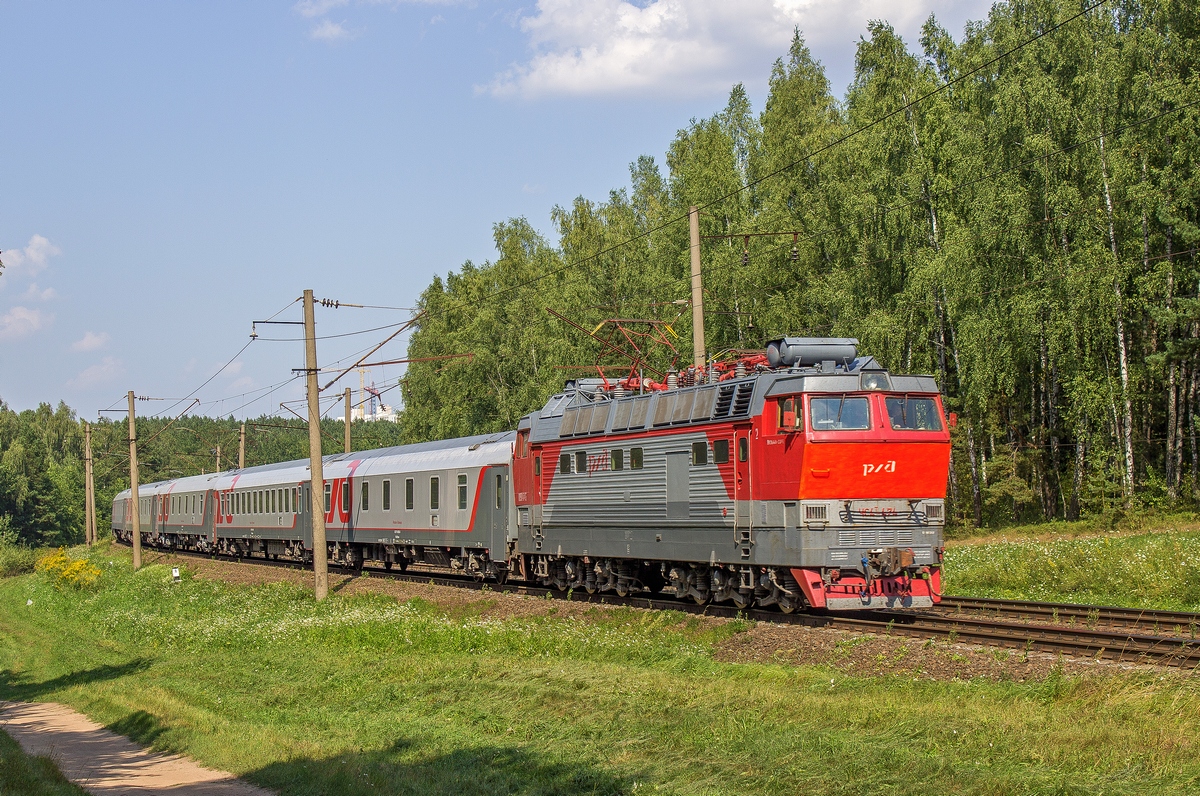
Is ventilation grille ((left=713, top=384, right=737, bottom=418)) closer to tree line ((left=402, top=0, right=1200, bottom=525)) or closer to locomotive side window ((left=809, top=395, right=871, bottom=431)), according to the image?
locomotive side window ((left=809, top=395, right=871, bottom=431))

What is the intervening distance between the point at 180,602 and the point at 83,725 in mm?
14843

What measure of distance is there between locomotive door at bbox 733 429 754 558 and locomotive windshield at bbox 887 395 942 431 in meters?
2.48

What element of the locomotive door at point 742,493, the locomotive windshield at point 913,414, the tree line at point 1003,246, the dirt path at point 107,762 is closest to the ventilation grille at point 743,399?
the locomotive door at point 742,493

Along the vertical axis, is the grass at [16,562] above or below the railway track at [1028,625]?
below

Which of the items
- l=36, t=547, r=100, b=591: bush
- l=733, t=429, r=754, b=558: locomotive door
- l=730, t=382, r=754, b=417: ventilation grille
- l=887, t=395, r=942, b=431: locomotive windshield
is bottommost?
l=36, t=547, r=100, b=591: bush

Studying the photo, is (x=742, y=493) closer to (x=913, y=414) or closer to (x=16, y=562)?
(x=913, y=414)

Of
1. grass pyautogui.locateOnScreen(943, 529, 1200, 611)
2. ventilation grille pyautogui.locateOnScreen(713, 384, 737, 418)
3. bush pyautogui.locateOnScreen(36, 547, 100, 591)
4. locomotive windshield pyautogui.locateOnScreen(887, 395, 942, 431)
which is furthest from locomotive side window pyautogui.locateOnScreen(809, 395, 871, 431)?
bush pyautogui.locateOnScreen(36, 547, 100, 591)

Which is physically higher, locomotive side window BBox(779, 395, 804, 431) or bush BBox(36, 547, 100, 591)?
locomotive side window BBox(779, 395, 804, 431)

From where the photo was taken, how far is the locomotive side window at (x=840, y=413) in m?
18.1

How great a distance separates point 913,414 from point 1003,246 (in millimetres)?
21830

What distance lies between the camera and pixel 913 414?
61.7 ft

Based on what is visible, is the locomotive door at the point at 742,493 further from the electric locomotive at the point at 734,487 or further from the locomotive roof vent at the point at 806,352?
the locomotive roof vent at the point at 806,352

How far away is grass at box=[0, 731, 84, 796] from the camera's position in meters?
10.6

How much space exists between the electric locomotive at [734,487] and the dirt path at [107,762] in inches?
382
